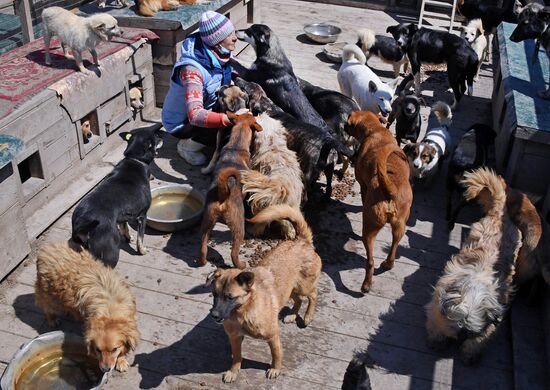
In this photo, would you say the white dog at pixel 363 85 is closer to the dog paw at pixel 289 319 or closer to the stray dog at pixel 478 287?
the stray dog at pixel 478 287

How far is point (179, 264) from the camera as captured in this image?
15.9 feet

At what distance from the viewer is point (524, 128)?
535 cm

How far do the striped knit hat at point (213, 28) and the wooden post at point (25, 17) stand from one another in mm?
2463

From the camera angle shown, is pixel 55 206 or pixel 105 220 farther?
pixel 55 206

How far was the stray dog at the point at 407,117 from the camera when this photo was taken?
6.42 meters

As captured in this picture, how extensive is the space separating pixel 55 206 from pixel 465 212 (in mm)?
4079

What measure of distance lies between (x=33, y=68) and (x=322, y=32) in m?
6.01

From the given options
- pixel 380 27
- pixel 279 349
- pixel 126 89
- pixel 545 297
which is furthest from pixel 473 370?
pixel 380 27

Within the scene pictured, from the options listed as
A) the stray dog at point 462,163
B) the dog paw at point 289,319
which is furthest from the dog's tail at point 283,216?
the stray dog at point 462,163

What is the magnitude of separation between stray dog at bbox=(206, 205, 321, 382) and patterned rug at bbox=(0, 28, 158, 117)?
2.67 metres

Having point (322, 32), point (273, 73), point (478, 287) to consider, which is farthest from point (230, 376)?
point (322, 32)

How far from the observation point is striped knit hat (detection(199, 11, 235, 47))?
562 centimetres

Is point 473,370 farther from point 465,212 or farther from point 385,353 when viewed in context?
point 465,212

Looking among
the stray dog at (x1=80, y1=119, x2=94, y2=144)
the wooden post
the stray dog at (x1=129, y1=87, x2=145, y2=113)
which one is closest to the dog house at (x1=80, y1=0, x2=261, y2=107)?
the stray dog at (x1=129, y1=87, x2=145, y2=113)
